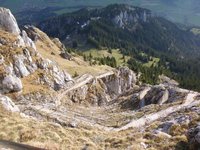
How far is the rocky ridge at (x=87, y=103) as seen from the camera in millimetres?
48969

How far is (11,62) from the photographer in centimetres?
10006

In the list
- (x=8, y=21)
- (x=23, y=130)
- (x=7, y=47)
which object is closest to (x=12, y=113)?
(x=23, y=130)

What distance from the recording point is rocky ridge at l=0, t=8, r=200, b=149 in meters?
49.0

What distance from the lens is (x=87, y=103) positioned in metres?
119

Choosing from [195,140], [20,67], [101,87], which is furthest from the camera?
[101,87]

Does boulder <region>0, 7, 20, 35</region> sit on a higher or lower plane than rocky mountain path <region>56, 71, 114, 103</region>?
higher

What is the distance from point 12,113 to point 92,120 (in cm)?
2077

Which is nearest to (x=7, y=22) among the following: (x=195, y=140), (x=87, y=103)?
(x=87, y=103)

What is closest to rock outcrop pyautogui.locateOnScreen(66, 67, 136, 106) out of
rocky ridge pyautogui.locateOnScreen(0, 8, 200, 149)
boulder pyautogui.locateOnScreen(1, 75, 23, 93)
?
rocky ridge pyautogui.locateOnScreen(0, 8, 200, 149)

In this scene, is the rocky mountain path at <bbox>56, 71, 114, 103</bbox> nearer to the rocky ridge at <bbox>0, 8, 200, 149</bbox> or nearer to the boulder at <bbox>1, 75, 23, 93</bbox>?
the rocky ridge at <bbox>0, 8, 200, 149</bbox>

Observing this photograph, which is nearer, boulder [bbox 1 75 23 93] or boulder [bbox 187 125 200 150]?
boulder [bbox 187 125 200 150]

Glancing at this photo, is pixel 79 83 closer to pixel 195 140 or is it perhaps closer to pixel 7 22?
pixel 7 22

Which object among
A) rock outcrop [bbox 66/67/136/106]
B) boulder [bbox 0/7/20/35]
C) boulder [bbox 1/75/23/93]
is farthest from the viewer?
boulder [bbox 0/7/20/35]

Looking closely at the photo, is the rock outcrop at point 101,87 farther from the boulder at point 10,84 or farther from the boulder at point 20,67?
the boulder at point 10,84
